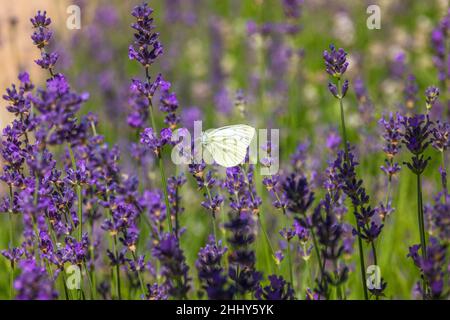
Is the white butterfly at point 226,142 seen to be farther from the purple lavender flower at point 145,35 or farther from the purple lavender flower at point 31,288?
the purple lavender flower at point 31,288

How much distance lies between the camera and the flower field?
191cm

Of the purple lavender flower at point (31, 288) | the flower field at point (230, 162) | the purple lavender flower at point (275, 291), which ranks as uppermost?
the flower field at point (230, 162)

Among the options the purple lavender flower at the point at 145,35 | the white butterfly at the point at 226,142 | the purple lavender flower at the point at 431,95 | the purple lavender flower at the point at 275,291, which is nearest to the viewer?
the purple lavender flower at the point at 275,291

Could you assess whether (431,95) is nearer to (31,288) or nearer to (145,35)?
(145,35)

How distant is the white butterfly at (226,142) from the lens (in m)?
2.41

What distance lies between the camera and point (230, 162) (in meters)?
2.35

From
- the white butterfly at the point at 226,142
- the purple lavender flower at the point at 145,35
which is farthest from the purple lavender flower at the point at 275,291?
the purple lavender flower at the point at 145,35

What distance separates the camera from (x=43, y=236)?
211cm

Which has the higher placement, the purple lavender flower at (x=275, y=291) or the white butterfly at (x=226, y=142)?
the white butterfly at (x=226, y=142)

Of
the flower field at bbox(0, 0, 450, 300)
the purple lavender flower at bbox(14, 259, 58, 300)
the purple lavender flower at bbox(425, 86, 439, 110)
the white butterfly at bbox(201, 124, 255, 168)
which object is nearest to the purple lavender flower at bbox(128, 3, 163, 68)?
the flower field at bbox(0, 0, 450, 300)

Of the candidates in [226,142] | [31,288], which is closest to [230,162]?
[226,142]

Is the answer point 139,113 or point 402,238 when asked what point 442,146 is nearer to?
point 139,113

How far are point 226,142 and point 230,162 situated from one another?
0.48ft

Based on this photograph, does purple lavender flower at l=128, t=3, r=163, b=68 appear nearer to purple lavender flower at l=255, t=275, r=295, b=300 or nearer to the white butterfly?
the white butterfly
